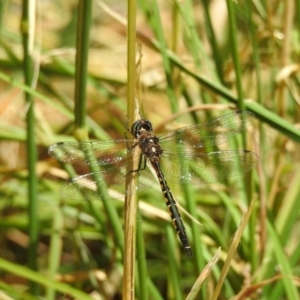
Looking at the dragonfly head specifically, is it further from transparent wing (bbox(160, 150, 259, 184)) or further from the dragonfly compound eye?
transparent wing (bbox(160, 150, 259, 184))

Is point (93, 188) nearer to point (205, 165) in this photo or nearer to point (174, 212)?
point (174, 212)

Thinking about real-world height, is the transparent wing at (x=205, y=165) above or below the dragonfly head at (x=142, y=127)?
below

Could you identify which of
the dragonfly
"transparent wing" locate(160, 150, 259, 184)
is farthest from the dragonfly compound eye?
"transparent wing" locate(160, 150, 259, 184)

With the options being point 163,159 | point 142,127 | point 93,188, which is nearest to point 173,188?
point 163,159

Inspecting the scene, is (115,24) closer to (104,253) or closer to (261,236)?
(104,253)

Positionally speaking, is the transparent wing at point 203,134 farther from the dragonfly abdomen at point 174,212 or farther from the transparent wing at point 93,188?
the transparent wing at point 93,188

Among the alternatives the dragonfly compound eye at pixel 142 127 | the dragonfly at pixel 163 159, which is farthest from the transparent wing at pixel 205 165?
the dragonfly compound eye at pixel 142 127
